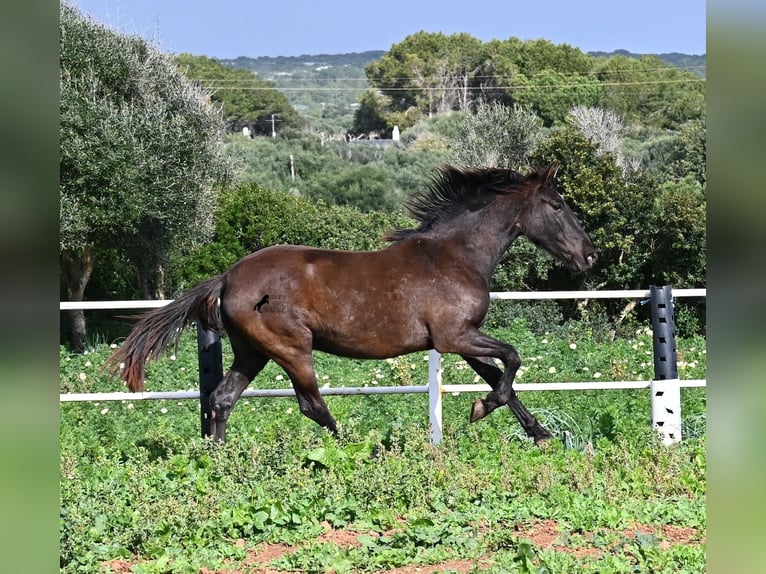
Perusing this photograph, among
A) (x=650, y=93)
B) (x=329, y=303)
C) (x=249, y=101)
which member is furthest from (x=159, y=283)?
(x=249, y=101)

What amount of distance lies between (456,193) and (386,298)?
1.17 m

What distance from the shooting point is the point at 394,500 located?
5535 mm

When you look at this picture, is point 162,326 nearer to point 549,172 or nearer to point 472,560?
point 549,172

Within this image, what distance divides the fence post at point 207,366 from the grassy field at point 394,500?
0.40 m

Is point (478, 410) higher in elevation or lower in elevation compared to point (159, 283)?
lower

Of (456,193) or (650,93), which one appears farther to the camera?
(650,93)

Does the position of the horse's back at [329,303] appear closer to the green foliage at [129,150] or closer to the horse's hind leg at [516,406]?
the horse's hind leg at [516,406]

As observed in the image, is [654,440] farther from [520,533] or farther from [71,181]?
[71,181]

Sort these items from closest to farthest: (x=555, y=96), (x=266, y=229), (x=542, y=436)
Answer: (x=542, y=436), (x=266, y=229), (x=555, y=96)

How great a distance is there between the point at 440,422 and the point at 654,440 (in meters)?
1.75

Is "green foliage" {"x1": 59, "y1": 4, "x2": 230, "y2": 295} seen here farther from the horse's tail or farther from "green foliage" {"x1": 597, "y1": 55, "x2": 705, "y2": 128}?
"green foliage" {"x1": 597, "y1": 55, "x2": 705, "y2": 128}

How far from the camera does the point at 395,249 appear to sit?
7.25m

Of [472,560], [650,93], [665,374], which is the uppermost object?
[650,93]
